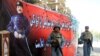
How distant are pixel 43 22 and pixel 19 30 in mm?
1140

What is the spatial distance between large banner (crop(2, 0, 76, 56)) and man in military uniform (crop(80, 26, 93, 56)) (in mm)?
437

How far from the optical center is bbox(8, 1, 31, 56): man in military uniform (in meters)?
8.50

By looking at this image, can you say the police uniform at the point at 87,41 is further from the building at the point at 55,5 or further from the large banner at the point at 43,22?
the building at the point at 55,5

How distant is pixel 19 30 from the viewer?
8617 millimetres

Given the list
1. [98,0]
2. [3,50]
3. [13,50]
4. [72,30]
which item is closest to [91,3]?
[98,0]

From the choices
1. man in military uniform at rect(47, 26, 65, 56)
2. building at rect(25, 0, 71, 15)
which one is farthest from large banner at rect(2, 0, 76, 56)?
man in military uniform at rect(47, 26, 65, 56)

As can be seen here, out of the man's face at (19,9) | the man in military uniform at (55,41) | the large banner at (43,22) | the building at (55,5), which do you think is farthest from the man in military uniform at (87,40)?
the man's face at (19,9)

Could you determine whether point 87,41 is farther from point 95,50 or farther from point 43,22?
point 43,22

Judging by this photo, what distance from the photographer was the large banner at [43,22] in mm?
8911

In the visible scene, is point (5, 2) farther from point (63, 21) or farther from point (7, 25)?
point (63, 21)

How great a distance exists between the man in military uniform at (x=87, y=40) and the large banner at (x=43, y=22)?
1.43ft

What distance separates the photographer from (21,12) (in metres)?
8.68

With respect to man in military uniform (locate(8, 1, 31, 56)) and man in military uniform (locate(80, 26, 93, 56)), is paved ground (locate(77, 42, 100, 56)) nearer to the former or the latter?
man in military uniform (locate(80, 26, 93, 56))

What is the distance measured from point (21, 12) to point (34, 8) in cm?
59
